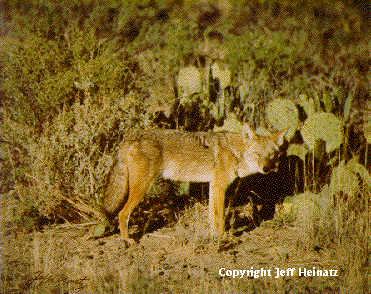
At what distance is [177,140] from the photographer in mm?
5160

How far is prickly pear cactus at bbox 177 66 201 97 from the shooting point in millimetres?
6293

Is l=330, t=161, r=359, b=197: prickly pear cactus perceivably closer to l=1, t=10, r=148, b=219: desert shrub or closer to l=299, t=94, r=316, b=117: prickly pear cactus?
l=299, t=94, r=316, b=117: prickly pear cactus

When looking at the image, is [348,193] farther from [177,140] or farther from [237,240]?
[177,140]

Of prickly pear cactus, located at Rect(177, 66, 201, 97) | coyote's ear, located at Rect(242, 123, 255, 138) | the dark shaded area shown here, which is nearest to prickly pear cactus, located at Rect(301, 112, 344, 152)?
the dark shaded area

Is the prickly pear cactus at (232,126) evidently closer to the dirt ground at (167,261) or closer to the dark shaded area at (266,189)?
the dark shaded area at (266,189)

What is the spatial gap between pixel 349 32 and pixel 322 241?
10876mm

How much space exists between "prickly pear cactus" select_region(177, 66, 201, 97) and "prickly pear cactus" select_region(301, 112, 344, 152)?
6.28 feet

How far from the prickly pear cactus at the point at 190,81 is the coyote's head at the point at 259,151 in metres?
1.38

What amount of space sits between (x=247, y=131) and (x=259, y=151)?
1.05ft

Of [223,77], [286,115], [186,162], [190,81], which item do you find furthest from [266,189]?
[190,81]

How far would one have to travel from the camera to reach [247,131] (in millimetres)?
5305

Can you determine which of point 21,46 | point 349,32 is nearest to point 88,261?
point 21,46

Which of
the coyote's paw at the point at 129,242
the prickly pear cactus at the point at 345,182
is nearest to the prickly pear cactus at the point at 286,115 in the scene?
the prickly pear cactus at the point at 345,182

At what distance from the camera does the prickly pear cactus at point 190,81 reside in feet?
20.6
